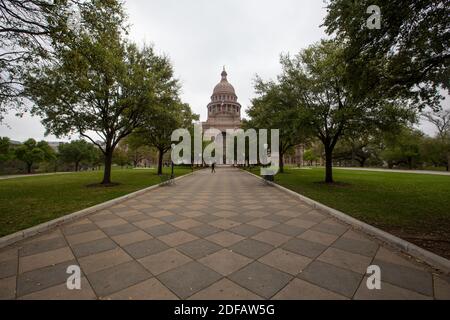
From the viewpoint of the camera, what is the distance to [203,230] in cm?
540

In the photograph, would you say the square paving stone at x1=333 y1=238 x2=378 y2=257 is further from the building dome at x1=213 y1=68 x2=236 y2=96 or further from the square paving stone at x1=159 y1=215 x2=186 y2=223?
the building dome at x1=213 y1=68 x2=236 y2=96

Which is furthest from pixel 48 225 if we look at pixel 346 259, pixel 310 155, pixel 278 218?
pixel 310 155

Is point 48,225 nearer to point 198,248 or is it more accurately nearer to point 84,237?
point 84,237

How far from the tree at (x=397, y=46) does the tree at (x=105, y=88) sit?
26.4 feet

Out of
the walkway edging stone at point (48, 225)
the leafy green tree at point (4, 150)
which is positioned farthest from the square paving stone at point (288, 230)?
the leafy green tree at point (4, 150)

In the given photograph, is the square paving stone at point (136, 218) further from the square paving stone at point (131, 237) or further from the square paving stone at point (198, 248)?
the square paving stone at point (198, 248)

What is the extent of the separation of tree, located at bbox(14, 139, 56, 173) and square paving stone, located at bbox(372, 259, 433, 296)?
56129 mm

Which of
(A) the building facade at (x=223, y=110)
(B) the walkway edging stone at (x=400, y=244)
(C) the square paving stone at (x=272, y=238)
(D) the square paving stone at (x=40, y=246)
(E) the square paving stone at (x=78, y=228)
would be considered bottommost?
(D) the square paving stone at (x=40, y=246)

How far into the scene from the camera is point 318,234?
5105 millimetres

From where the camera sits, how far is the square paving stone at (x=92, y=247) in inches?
162

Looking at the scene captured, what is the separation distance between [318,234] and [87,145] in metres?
63.5

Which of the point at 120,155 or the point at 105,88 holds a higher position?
the point at 105,88

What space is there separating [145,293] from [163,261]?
0.92 metres
